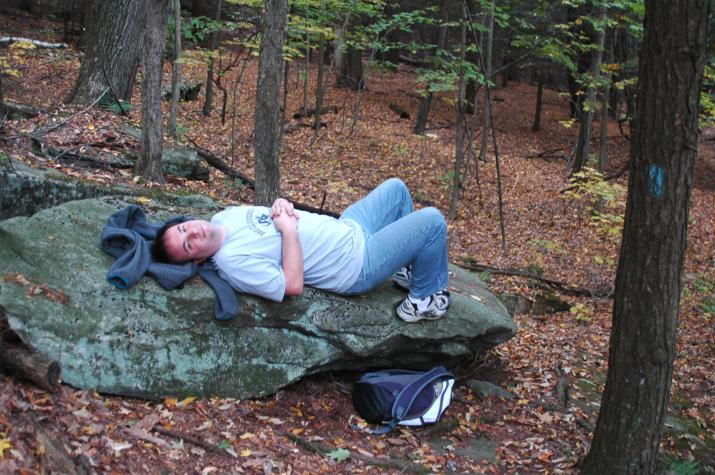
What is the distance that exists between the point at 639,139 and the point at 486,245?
714cm

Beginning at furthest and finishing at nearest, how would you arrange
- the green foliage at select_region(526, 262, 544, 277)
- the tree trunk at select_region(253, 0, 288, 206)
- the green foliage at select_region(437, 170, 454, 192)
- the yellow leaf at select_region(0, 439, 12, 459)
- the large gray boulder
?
the green foliage at select_region(437, 170, 454, 192) < the green foliage at select_region(526, 262, 544, 277) < the tree trunk at select_region(253, 0, 288, 206) < the large gray boulder < the yellow leaf at select_region(0, 439, 12, 459)

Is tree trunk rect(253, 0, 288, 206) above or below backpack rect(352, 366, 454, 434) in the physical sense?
above

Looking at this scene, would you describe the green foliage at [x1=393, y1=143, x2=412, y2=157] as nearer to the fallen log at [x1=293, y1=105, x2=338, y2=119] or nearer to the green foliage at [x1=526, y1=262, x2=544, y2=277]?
the fallen log at [x1=293, y1=105, x2=338, y2=119]

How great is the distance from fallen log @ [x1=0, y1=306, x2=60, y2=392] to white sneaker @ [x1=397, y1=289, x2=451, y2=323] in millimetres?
2453

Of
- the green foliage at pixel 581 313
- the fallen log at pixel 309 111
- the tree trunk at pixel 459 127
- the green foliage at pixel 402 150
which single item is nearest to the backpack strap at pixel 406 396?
the green foliage at pixel 581 313

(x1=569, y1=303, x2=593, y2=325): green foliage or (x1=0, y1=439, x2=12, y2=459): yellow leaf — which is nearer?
(x1=0, y1=439, x2=12, y2=459): yellow leaf

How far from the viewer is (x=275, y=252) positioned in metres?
4.47

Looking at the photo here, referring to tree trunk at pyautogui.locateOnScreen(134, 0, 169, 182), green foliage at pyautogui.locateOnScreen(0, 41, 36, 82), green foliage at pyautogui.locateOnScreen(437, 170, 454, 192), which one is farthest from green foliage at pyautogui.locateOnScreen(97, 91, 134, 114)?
green foliage at pyautogui.locateOnScreen(437, 170, 454, 192)

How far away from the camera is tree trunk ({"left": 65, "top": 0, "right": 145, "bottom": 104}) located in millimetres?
10219

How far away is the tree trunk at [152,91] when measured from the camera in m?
7.20

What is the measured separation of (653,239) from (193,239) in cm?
285

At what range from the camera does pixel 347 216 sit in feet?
17.0

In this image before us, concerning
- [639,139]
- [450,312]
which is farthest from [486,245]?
[639,139]

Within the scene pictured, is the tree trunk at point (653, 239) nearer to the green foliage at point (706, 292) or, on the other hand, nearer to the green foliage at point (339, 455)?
the green foliage at point (339, 455)
